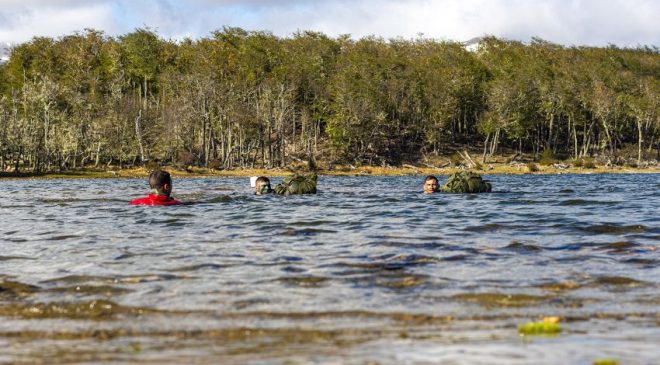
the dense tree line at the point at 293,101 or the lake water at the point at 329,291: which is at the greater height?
the dense tree line at the point at 293,101

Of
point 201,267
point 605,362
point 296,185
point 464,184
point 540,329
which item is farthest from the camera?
point 464,184

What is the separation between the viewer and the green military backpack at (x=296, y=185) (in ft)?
113

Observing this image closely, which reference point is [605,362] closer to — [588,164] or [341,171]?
[341,171]

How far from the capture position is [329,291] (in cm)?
1098

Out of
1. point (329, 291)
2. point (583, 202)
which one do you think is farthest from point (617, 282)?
point (583, 202)

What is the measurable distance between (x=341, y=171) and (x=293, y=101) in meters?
22.8

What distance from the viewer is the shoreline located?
3454 inches

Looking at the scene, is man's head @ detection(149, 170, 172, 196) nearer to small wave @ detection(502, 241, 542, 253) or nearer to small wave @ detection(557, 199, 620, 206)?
small wave @ detection(502, 241, 542, 253)

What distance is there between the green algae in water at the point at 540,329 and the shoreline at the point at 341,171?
81.7 m

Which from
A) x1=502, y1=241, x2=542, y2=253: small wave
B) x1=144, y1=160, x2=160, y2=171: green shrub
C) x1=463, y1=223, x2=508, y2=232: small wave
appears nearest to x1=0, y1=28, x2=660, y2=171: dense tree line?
x1=144, y1=160, x2=160, y2=171: green shrub

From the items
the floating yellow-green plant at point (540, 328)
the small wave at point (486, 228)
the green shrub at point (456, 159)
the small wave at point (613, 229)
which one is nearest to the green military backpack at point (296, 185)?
the small wave at point (486, 228)

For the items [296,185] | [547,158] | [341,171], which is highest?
[547,158]

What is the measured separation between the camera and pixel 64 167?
312 feet

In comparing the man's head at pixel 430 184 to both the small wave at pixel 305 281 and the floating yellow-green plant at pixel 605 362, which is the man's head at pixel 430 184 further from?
the floating yellow-green plant at pixel 605 362
